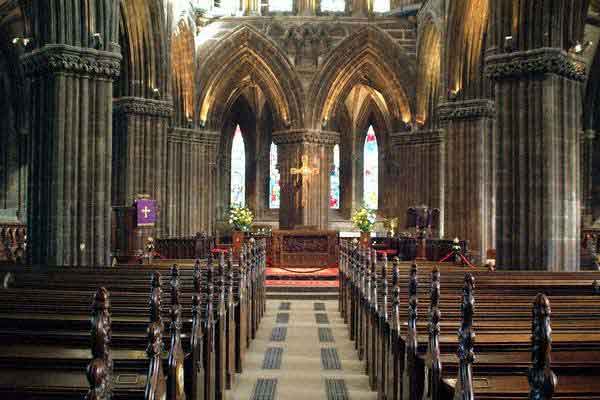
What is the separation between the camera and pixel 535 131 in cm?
1495

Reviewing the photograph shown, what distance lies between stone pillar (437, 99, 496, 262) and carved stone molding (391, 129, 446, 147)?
672 cm

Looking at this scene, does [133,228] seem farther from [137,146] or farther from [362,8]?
[362,8]

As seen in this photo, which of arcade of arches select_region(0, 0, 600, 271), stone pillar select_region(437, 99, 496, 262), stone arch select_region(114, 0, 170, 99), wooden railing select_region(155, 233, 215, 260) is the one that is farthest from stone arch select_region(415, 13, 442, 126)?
wooden railing select_region(155, 233, 215, 260)

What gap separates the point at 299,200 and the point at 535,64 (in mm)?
16369

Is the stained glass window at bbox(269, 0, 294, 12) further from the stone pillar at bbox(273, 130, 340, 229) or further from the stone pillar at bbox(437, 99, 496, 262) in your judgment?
the stone pillar at bbox(437, 99, 496, 262)

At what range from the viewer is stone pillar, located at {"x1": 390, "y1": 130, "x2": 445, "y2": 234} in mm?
29969

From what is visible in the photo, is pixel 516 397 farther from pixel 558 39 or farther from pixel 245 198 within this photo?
pixel 245 198

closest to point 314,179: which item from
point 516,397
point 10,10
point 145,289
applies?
point 10,10

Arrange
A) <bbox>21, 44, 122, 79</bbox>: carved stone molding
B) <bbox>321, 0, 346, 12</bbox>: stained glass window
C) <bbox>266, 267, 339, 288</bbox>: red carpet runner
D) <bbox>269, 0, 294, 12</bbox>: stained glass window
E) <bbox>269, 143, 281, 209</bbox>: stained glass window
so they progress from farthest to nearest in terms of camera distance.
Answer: <bbox>269, 143, 281, 209</bbox>: stained glass window
<bbox>321, 0, 346, 12</bbox>: stained glass window
<bbox>269, 0, 294, 12</bbox>: stained glass window
<bbox>266, 267, 339, 288</bbox>: red carpet runner
<bbox>21, 44, 122, 79</bbox>: carved stone molding

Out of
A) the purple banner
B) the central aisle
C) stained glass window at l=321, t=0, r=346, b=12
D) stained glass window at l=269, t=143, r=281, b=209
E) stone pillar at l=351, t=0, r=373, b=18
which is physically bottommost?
the central aisle

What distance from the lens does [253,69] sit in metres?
30.9

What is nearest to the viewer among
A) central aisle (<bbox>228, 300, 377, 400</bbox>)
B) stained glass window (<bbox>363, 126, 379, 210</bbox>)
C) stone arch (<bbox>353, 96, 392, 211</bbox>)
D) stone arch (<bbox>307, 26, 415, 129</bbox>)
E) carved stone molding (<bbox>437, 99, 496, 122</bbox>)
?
central aisle (<bbox>228, 300, 377, 400</bbox>)

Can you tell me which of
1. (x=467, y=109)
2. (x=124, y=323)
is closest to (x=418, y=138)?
(x=467, y=109)

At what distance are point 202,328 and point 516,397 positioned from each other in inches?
120
